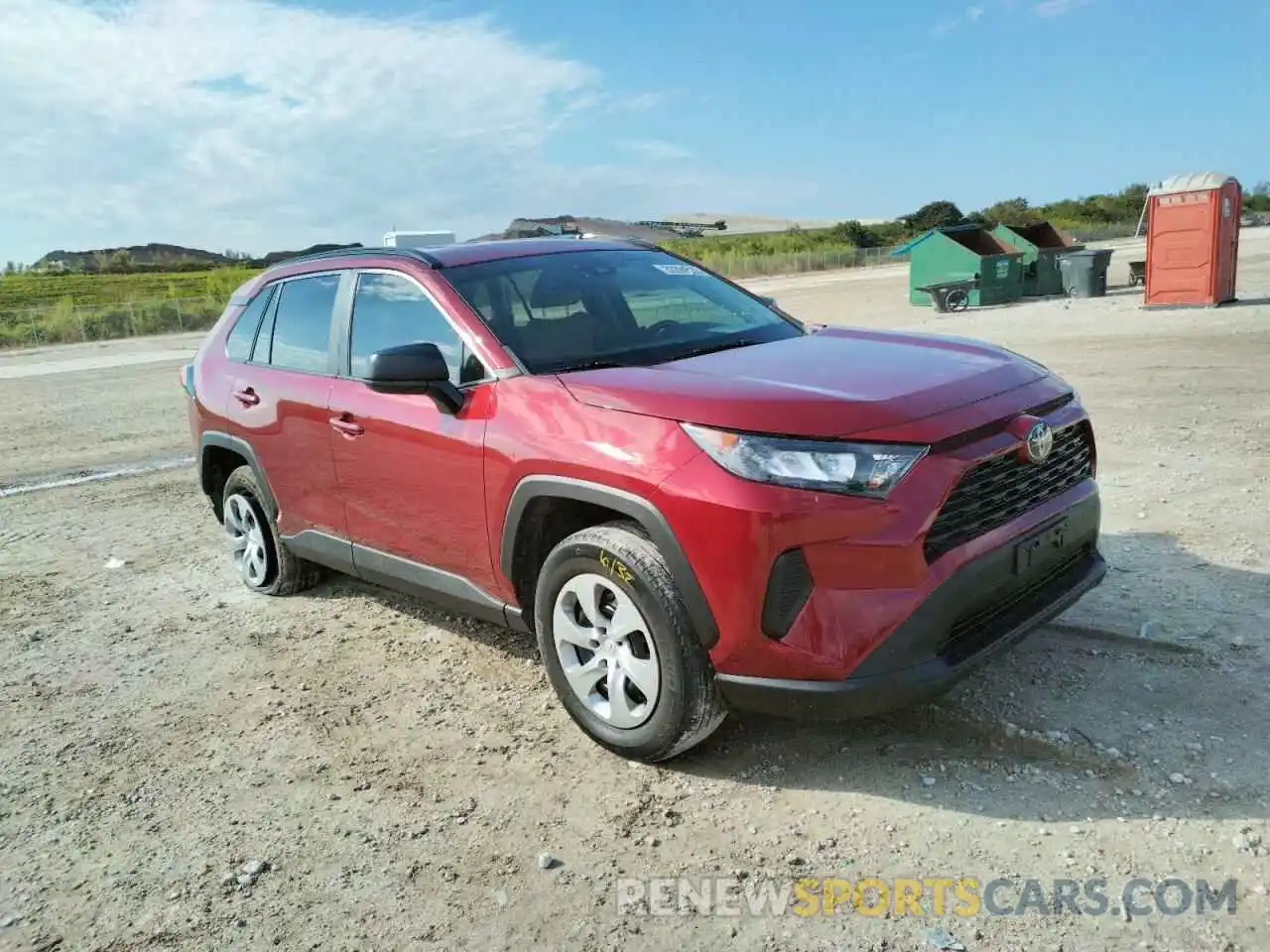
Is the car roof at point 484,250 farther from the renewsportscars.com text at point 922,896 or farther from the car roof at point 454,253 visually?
the renewsportscars.com text at point 922,896

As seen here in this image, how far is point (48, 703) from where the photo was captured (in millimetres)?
4465

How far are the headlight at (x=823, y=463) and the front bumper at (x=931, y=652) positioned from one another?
0.36m

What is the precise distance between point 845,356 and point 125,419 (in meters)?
11.7

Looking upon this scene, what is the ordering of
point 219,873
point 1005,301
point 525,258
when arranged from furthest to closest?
point 1005,301 < point 525,258 < point 219,873

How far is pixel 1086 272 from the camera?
2334cm

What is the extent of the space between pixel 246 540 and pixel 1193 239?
1775 cm

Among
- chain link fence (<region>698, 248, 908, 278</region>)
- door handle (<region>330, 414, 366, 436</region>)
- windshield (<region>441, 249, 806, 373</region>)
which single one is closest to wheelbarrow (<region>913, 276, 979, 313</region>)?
windshield (<region>441, 249, 806, 373</region>)

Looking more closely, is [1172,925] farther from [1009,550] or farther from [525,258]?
[525,258]

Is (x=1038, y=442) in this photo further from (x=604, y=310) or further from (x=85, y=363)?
(x=85, y=363)

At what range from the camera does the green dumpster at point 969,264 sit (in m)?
23.5

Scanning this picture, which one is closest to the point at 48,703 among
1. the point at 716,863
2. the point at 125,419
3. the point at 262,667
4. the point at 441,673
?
the point at 262,667

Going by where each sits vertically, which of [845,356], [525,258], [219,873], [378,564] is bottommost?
[219,873]

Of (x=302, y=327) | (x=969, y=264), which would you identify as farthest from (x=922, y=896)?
(x=969, y=264)

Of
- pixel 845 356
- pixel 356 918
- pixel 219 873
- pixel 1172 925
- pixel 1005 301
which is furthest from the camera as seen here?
pixel 1005 301
